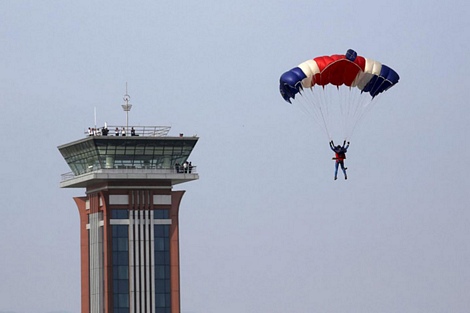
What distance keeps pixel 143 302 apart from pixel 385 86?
29975 millimetres

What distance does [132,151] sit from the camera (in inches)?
6486

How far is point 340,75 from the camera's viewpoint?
149875 millimetres

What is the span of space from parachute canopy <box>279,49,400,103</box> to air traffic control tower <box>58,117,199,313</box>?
1934cm

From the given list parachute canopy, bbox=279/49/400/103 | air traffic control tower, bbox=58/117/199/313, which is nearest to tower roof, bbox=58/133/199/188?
air traffic control tower, bbox=58/117/199/313

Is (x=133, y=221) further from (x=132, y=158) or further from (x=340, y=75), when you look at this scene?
(x=340, y=75)

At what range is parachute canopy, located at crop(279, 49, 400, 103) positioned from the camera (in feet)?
489

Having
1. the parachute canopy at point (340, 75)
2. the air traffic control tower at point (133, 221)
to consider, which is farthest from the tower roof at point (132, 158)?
the parachute canopy at point (340, 75)

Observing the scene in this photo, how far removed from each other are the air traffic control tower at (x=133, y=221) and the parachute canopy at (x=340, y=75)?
63.5ft

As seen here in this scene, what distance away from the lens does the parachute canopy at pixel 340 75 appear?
489 ft

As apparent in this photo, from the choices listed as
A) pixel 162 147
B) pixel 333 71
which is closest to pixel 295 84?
pixel 333 71

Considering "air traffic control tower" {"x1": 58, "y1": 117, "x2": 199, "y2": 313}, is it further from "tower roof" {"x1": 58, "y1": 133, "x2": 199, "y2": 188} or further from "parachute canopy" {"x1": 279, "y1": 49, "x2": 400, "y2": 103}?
"parachute canopy" {"x1": 279, "y1": 49, "x2": 400, "y2": 103}

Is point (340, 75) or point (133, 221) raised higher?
point (340, 75)

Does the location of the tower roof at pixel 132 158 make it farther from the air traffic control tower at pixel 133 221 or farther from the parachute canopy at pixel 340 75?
the parachute canopy at pixel 340 75

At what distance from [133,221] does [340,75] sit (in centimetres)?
2572
